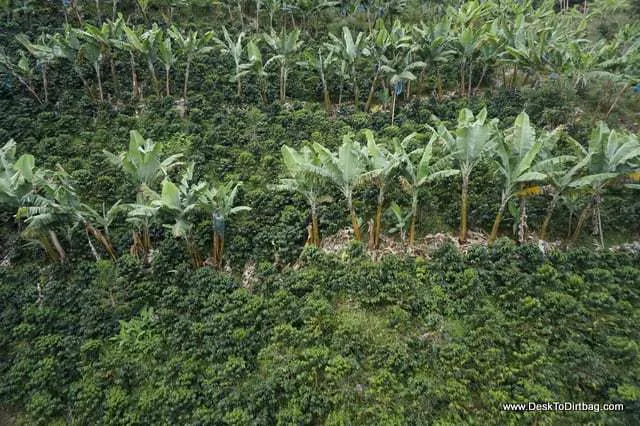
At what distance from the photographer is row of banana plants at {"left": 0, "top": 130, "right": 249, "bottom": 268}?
7195 mm

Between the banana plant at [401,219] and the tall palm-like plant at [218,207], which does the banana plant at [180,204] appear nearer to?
the tall palm-like plant at [218,207]

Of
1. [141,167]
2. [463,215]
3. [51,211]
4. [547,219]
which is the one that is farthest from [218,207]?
[547,219]

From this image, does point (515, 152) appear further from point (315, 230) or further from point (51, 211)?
point (51, 211)

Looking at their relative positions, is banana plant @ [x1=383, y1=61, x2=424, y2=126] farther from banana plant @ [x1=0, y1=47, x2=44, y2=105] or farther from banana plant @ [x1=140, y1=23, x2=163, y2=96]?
banana plant @ [x1=0, y1=47, x2=44, y2=105]

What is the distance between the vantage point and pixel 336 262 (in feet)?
25.3

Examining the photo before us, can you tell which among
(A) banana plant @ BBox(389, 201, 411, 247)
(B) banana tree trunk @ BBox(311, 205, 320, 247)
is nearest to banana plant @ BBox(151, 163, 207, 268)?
(B) banana tree trunk @ BBox(311, 205, 320, 247)

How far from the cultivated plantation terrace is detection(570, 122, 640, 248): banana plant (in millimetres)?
48

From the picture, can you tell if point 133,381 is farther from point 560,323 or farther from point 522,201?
point 522,201

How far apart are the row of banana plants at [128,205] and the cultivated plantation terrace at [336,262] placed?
5 centimetres

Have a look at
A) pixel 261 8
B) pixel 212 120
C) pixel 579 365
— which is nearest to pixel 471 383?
pixel 579 365

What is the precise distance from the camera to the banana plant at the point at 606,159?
6768mm

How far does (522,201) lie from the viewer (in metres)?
7.62

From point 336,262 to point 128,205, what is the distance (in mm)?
4021

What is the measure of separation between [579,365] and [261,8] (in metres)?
17.5
